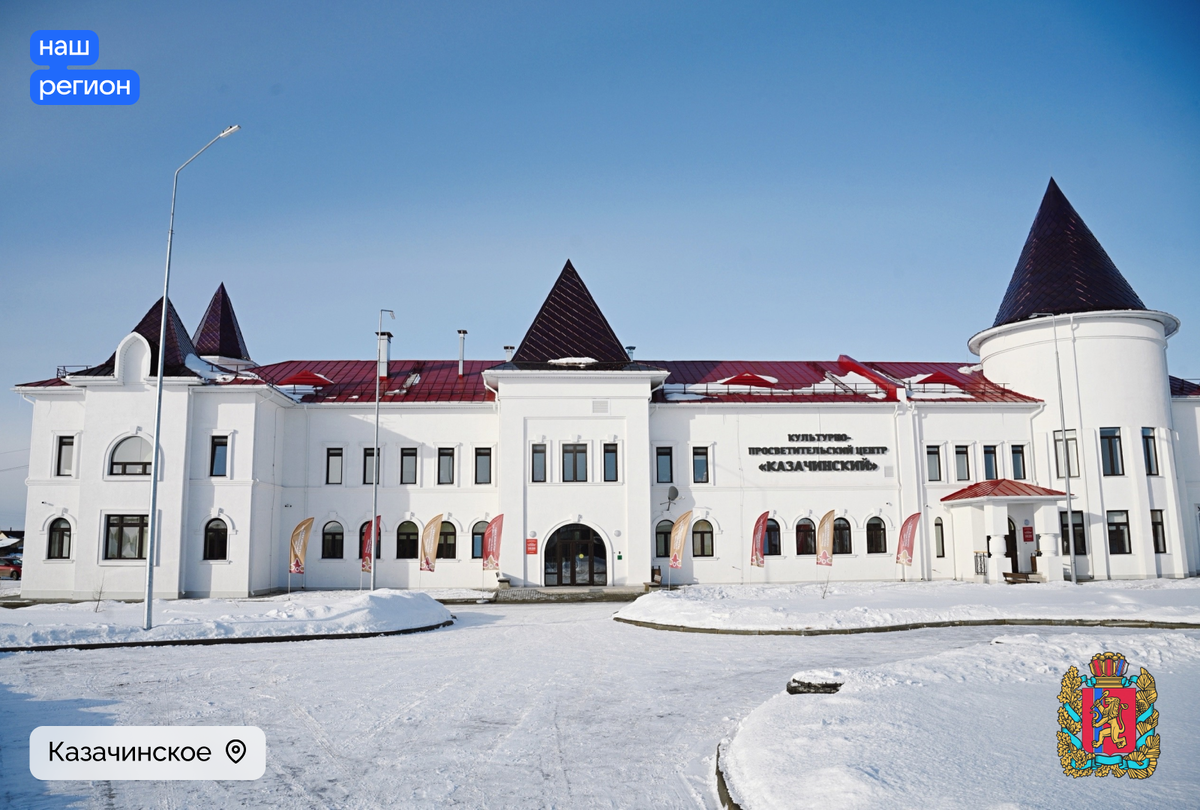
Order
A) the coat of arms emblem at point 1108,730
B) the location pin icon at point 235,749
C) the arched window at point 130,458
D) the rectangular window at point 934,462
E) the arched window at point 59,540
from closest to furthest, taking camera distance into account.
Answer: the coat of arms emblem at point 1108,730 < the location pin icon at point 235,749 < the arched window at point 130,458 < the arched window at point 59,540 < the rectangular window at point 934,462

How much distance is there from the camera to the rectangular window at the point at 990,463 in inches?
1278

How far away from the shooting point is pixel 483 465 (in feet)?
104

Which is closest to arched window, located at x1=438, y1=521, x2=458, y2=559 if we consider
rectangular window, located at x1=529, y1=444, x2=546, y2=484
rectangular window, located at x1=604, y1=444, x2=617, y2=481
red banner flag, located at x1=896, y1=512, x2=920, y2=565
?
rectangular window, located at x1=529, y1=444, x2=546, y2=484

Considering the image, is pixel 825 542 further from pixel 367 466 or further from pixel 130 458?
pixel 130 458

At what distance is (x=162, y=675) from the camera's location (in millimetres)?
12227

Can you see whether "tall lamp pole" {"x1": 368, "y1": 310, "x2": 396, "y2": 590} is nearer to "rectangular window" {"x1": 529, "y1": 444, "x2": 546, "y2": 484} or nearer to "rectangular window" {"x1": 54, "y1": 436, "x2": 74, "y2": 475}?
"rectangular window" {"x1": 529, "y1": 444, "x2": 546, "y2": 484}

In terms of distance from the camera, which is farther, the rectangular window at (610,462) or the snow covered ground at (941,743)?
the rectangular window at (610,462)

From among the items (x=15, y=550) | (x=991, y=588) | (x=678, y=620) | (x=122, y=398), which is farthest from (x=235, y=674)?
(x=15, y=550)

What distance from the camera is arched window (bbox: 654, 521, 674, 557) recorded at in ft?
101

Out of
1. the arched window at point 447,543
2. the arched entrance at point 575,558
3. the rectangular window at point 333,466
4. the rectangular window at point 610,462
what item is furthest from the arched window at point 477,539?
the rectangular window at point 333,466

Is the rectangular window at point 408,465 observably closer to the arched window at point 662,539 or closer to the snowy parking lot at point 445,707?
the arched window at point 662,539

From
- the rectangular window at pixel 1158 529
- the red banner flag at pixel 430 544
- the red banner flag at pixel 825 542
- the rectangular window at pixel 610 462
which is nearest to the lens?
the red banner flag at pixel 430 544

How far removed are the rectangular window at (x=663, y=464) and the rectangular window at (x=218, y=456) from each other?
49.3 ft

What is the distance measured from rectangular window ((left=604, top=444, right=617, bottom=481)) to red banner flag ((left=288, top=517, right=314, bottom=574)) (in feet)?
34.5
